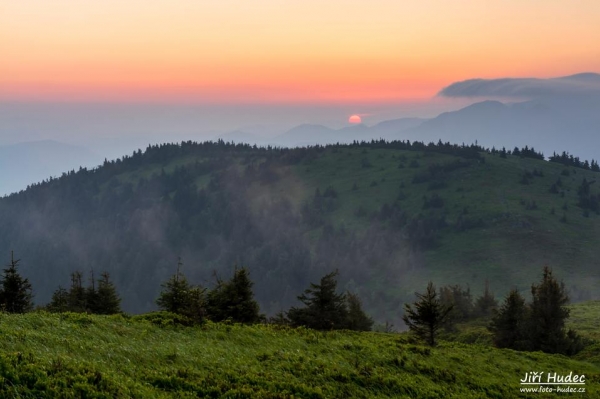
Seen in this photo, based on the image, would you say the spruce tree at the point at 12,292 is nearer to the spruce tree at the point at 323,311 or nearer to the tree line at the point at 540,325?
the spruce tree at the point at 323,311

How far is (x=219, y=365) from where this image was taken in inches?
875

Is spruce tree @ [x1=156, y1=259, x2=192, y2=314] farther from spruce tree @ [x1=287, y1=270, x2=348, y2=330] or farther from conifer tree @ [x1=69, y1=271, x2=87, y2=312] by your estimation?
conifer tree @ [x1=69, y1=271, x2=87, y2=312]

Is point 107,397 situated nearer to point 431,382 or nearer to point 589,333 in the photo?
point 431,382

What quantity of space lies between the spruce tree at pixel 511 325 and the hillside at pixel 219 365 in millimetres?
18764

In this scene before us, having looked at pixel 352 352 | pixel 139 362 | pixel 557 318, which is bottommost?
pixel 557 318

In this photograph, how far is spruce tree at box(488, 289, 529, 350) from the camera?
178 feet

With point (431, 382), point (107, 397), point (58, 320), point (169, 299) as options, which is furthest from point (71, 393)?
point (169, 299)

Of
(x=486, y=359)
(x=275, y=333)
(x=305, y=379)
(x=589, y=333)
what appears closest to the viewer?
(x=305, y=379)

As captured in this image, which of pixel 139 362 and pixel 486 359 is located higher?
pixel 139 362

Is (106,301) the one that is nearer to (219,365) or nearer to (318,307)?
(318,307)

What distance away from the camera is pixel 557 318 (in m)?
52.6

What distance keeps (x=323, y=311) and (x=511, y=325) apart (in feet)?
70.6

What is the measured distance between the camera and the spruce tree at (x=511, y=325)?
54344 mm

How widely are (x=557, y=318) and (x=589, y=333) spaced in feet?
44.7
